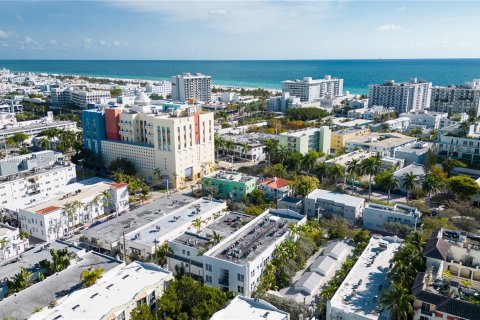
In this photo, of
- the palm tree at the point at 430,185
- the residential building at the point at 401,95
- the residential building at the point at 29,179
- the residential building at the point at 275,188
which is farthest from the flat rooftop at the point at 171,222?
the residential building at the point at 401,95

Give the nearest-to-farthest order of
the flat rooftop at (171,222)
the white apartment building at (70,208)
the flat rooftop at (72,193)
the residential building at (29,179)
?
the flat rooftop at (171,222) < the white apartment building at (70,208) < the flat rooftop at (72,193) < the residential building at (29,179)

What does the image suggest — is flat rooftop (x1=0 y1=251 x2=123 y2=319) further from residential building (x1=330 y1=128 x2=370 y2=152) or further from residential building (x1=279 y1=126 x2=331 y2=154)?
residential building (x1=330 y1=128 x2=370 y2=152)

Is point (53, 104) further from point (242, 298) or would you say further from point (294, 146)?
point (242, 298)

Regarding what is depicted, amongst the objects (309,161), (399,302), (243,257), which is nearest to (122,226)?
(243,257)

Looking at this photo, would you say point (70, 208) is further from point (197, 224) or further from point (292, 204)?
point (292, 204)

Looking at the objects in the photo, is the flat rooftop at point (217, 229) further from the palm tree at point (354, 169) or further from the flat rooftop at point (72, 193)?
the palm tree at point (354, 169)
